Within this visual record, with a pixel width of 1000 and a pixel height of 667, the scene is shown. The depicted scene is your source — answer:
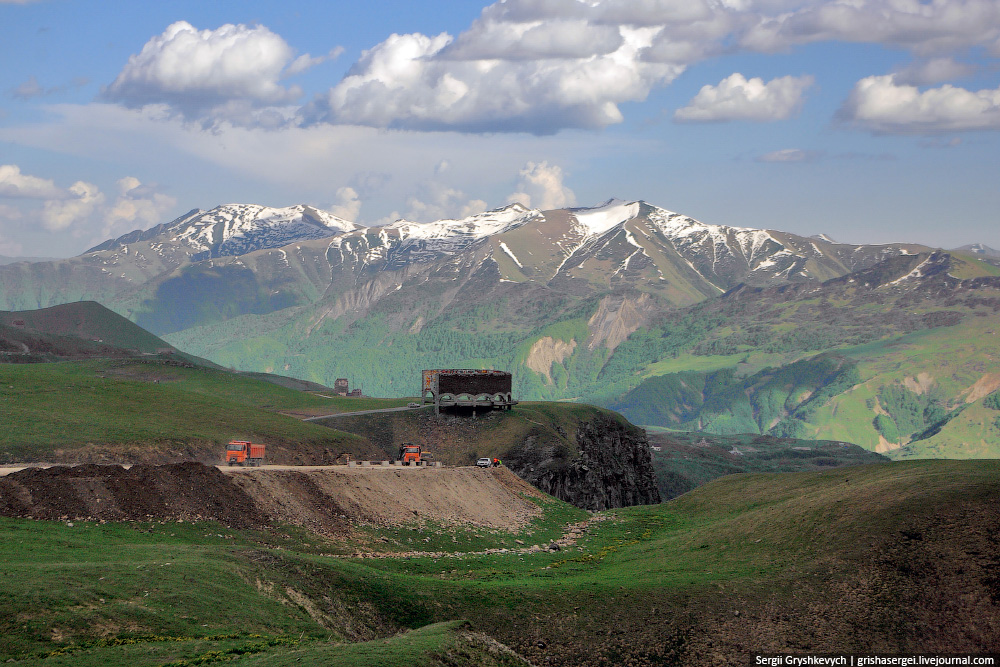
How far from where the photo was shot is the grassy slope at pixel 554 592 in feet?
116

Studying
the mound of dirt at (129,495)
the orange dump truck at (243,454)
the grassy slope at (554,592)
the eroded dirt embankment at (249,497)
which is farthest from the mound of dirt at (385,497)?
the orange dump truck at (243,454)

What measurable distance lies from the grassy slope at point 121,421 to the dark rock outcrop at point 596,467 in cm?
2123

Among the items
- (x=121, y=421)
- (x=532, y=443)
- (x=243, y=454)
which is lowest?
(x=532, y=443)

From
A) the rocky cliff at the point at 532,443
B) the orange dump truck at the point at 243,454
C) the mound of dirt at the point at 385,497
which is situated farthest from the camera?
the rocky cliff at the point at 532,443

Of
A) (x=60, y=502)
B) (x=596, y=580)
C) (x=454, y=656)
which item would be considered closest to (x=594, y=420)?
(x=596, y=580)

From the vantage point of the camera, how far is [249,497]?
58531 millimetres

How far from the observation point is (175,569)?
40.7m

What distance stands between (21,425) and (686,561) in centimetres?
5942

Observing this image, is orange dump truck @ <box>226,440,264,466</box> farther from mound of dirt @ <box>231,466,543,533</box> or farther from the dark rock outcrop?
the dark rock outcrop

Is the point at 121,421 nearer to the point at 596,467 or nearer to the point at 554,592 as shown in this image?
the point at 554,592

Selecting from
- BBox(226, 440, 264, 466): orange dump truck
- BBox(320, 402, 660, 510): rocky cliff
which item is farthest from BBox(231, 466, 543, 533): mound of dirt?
BBox(320, 402, 660, 510): rocky cliff

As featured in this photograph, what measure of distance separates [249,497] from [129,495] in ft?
24.7

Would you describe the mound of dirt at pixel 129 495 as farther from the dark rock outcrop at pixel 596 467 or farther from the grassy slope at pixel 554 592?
the dark rock outcrop at pixel 596 467

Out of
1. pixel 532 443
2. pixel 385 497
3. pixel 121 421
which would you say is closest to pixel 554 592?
Result: pixel 385 497
